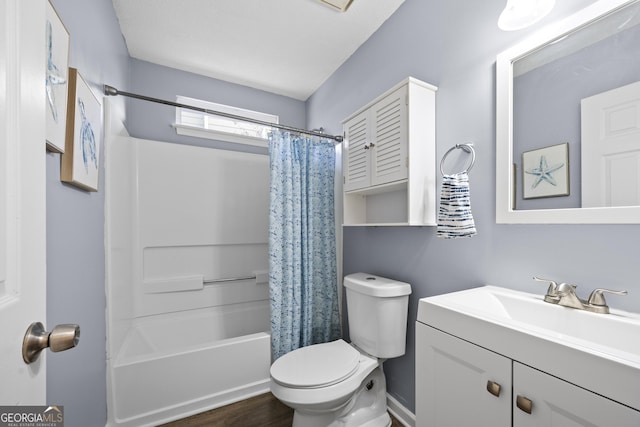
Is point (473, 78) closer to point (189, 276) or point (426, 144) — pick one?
point (426, 144)

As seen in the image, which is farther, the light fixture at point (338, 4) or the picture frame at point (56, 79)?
the light fixture at point (338, 4)

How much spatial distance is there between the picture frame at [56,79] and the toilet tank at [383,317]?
142cm

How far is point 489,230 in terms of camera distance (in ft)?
3.66

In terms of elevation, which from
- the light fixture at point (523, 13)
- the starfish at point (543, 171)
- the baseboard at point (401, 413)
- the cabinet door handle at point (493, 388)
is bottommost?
the baseboard at point (401, 413)

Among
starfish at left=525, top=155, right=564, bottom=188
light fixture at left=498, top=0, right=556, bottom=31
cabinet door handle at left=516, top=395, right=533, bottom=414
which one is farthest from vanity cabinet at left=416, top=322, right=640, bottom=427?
light fixture at left=498, top=0, right=556, bottom=31

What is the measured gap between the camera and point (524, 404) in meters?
0.66

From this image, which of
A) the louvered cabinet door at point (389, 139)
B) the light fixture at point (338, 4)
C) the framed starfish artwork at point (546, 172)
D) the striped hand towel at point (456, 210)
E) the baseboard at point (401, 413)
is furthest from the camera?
the light fixture at point (338, 4)

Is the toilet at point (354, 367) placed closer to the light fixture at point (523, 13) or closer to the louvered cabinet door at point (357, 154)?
the louvered cabinet door at point (357, 154)

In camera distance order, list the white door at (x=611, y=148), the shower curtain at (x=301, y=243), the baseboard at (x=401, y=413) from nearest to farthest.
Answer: the white door at (x=611, y=148), the baseboard at (x=401, y=413), the shower curtain at (x=301, y=243)

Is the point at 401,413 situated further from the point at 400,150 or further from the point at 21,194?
the point at 21,194

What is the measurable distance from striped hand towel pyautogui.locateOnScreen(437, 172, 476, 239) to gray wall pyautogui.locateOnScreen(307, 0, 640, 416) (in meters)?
0.09

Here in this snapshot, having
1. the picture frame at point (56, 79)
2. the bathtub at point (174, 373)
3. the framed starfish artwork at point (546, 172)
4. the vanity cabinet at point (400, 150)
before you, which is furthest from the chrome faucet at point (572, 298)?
the picture frame at point (56, 79)

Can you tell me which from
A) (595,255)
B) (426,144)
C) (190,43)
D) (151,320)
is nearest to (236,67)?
(190,43)

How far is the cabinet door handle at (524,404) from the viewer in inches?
25.4
